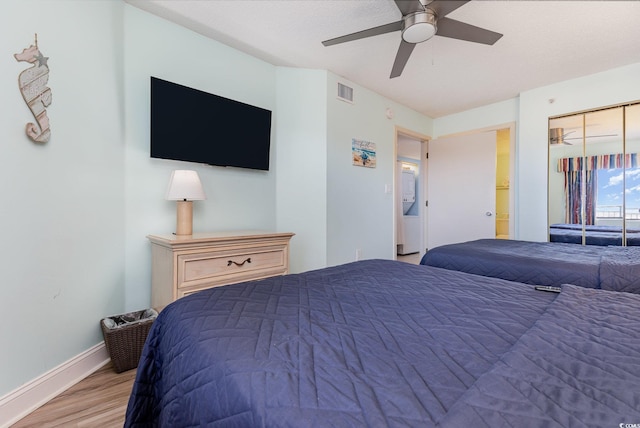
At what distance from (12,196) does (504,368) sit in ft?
6.46

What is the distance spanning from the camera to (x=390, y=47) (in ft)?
8.03

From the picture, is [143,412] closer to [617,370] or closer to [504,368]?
[504,368]

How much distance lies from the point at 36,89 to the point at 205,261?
4.01ft

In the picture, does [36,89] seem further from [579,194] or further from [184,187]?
[579,194]

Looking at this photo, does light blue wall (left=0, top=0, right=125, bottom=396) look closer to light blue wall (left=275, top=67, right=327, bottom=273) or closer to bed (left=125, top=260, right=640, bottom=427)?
bed (left=125, top=260, right=640, bottom=427)

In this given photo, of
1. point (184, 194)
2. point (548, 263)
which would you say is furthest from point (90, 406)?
point (548, 263)

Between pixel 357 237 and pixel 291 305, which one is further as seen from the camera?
pixel 357 237

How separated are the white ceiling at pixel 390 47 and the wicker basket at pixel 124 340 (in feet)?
6.99

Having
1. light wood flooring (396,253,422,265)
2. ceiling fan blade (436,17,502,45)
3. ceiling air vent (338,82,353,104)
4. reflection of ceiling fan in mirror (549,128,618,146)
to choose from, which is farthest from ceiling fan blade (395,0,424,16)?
light wood flooring (396,253,422,265)

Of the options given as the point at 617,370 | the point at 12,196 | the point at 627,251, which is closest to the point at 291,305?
the point at 617,370

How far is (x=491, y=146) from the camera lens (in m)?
3.79

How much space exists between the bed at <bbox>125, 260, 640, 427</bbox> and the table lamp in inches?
43.8

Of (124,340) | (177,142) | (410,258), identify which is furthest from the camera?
(410,258)

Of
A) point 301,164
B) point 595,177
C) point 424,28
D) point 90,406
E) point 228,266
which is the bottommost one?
point 90,406
